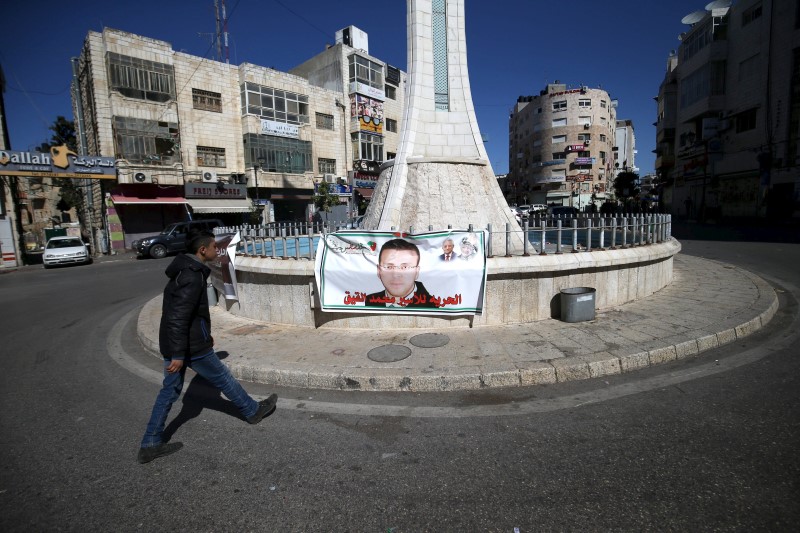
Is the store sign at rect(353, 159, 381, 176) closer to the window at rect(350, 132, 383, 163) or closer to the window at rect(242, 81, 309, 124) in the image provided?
the window at rect(350, 132, 383, 163)

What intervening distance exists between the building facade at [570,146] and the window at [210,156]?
2157 inches

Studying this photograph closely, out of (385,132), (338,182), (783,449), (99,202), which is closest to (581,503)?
(783,449)

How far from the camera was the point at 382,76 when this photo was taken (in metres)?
39.0

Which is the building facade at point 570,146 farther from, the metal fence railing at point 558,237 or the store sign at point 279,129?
the metal fence railing at point 558,237

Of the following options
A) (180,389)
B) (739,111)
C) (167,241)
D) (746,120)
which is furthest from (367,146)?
(180,389)

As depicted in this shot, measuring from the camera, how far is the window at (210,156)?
2875 cm

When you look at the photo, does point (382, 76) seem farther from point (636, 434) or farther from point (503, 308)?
point (636, 434)

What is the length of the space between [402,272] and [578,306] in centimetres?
287

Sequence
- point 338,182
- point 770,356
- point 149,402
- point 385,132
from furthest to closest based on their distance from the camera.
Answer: point 385,132 < point 338,182 < point 770,356 < point 149,402

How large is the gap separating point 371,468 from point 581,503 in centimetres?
154

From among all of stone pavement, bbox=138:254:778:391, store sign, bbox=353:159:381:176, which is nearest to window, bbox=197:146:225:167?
store sign, bbox=353:159:381:176

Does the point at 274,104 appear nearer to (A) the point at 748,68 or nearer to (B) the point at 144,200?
(B) the point at 144,200

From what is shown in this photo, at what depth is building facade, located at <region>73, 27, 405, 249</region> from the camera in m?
25.2

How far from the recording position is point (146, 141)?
85.7 feet
